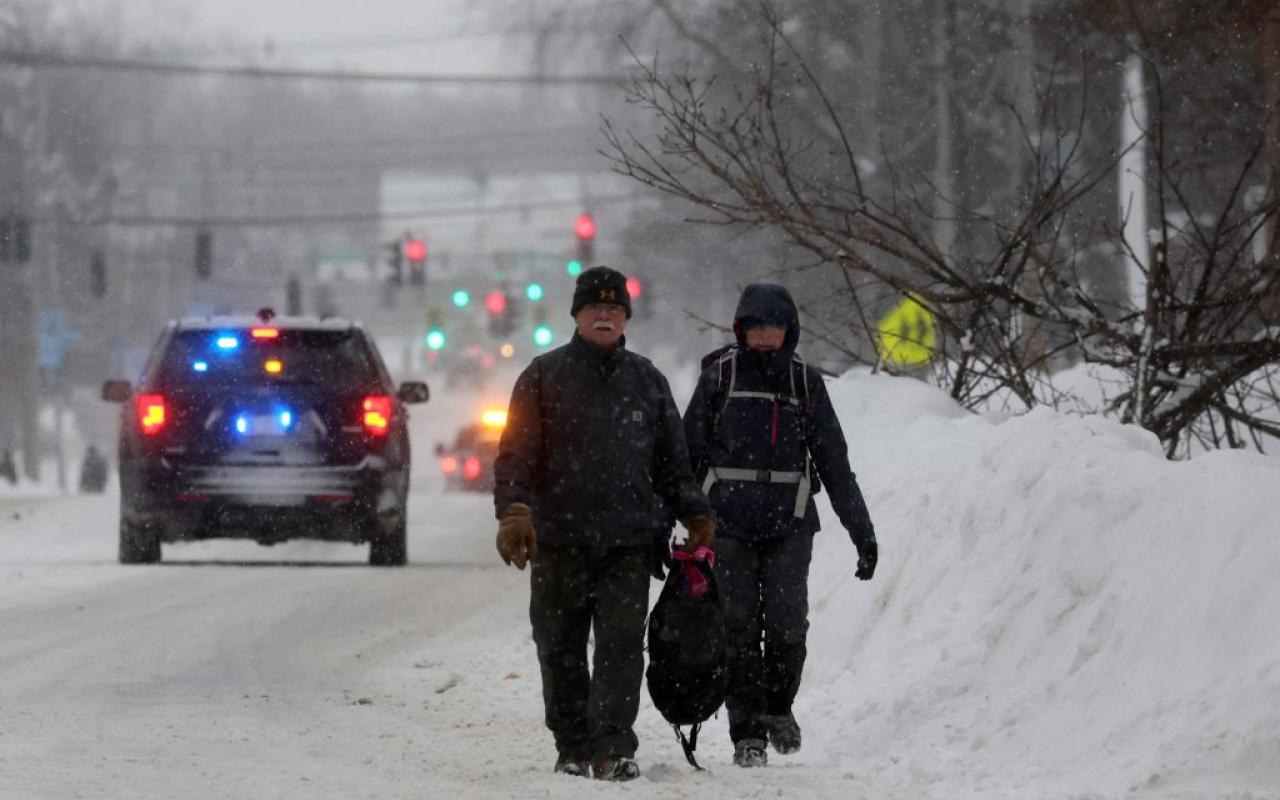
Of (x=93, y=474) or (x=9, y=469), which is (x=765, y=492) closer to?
(x=93, y=474)

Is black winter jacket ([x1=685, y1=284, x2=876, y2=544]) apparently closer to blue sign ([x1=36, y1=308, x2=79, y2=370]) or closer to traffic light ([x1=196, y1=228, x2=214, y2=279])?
traffic light ([x1=196, y1=228, x2=214, y2=279])

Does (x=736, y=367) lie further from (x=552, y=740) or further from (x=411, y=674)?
(x=411, y=674)

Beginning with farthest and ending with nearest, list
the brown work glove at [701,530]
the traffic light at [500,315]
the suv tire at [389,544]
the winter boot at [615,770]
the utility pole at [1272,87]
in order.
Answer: the traffic light at [500,315] → the suv tire at [389,544] → the utility pole at [1272,87] → the brown work glove at [701,530] → the winter boot at [615,770]

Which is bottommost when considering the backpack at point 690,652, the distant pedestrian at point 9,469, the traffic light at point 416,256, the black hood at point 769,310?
the distant pedestrian at point 9,469

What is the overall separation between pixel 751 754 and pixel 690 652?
508 millimetres

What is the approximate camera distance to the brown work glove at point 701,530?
8016 millimetres

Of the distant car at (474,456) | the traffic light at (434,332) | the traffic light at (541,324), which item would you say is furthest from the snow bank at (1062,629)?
the traffic light at (541,324)

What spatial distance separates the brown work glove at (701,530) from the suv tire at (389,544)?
9510 millimetres

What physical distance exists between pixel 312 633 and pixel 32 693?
10.3 feet

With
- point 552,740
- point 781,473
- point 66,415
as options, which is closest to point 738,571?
point 781,473

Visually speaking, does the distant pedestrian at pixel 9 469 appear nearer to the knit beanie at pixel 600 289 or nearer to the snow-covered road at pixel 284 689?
the snow-covered road at pixel 284 689

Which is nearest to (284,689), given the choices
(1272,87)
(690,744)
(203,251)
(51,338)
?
(690,744)

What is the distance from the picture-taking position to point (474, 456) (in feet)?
141

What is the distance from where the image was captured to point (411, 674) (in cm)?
1120
